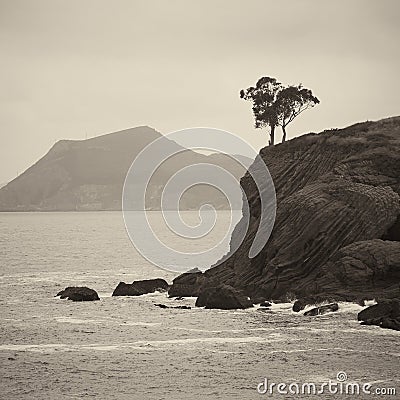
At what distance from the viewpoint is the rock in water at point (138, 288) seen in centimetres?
5891

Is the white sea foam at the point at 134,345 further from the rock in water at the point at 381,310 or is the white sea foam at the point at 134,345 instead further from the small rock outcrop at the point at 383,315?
the rock in water at the point at 381,310

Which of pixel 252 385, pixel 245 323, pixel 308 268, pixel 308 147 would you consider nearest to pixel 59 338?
pixel 245 323

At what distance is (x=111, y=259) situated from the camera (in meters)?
108

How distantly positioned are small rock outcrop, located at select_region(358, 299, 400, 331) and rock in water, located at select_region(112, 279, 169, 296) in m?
23.0

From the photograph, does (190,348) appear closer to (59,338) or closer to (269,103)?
(59,338)

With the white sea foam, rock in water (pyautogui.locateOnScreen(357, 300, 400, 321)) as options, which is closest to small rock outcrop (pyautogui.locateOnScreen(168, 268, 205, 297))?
the white sea foam

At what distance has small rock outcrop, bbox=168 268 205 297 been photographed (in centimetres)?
5725

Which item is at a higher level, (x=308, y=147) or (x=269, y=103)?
(x=269, y=103)

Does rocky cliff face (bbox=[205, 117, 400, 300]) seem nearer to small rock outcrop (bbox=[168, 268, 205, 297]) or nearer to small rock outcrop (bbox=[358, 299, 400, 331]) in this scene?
small rock outcrop (bbox=[168, 268, 205, 297])

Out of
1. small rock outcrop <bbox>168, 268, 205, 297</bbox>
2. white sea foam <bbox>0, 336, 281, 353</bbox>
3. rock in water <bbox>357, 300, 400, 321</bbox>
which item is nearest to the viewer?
white sea foam <bbox>0, 336, 281, 353</bbox>

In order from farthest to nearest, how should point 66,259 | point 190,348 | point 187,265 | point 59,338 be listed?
point 66,259 → point 187,265 → point 59,338 → point 190,348

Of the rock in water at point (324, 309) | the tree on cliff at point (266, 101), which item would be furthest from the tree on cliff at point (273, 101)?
Answer: the rock in water at point (324, 309)

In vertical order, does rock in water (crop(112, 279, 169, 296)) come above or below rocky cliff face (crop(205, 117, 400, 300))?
below

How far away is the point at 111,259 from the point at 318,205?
60085 mm
